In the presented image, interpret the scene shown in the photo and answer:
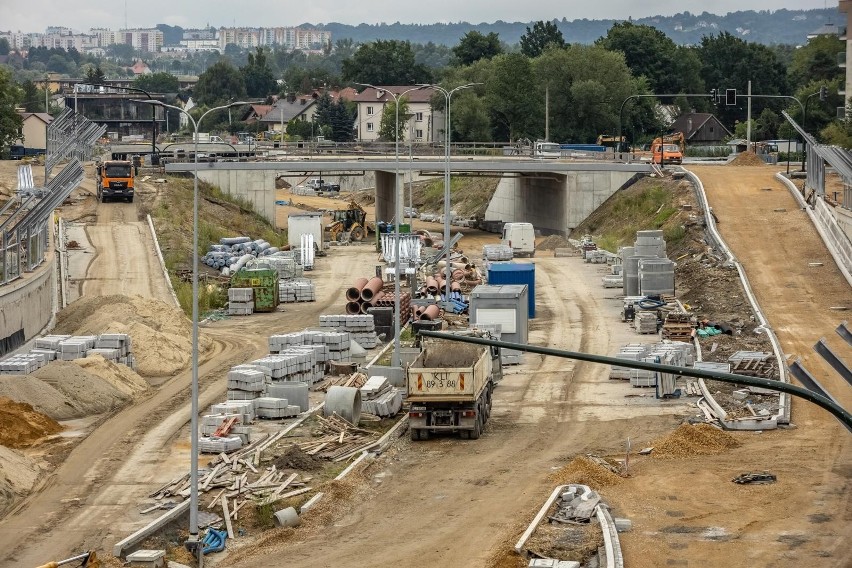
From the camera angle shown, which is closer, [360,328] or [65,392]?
[65,392]

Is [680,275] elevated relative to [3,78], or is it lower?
lower

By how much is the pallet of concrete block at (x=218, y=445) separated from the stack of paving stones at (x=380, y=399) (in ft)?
15.4

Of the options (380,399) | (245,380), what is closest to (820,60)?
(380,399)

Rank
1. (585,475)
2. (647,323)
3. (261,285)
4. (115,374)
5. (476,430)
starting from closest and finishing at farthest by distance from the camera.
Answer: (585,475)
(476,430)
(115,374)
(647,323)
(261,285)

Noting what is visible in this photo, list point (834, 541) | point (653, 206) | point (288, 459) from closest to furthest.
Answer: point (834, 541)
point (288, 459)
point (653, 206)

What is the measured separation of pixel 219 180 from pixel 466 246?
605 inches

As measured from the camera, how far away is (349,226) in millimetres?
89250

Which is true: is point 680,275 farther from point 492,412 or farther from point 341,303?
point 492,412

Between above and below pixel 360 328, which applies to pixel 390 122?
above

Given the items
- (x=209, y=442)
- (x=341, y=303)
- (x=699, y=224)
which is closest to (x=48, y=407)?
(x=209, y=442)

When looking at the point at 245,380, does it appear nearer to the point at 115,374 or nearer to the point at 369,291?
the point at 115,374

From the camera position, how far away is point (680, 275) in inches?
2462

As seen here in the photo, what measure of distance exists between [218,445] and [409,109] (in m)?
112

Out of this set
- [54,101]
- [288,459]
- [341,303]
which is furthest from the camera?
[54,101]
